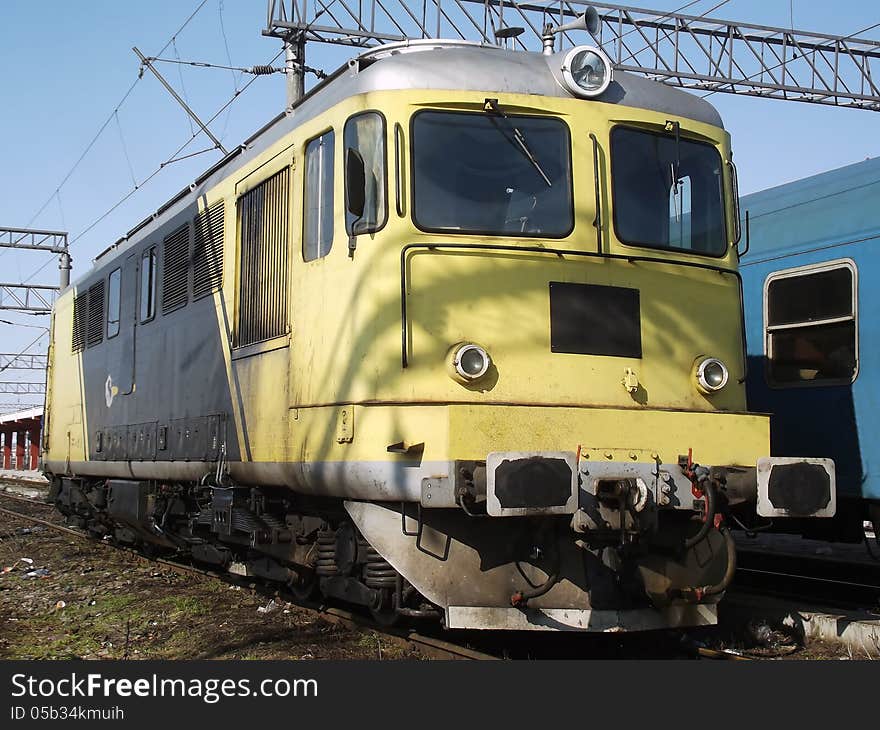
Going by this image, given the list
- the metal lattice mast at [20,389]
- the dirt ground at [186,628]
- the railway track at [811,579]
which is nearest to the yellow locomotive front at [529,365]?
the dirt ground at [186,628]

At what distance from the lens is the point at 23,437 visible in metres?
68.1

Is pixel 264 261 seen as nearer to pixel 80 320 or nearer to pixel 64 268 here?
pixel 80 320

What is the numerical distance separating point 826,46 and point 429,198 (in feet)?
54.8

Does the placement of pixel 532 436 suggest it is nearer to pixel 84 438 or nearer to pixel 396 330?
pixel 396 330

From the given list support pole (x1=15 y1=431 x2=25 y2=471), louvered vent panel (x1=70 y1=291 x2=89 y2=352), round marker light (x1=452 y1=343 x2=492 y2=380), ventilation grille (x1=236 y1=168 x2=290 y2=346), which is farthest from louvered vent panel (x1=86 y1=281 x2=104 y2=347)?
support pole (x1=15 y1=431 x2=25 y2=471)

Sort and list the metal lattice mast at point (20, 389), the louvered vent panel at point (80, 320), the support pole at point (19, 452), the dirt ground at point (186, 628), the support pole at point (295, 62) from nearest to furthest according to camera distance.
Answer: the dirt ground at point (186, 628) < the louvered vent panel at point (80, 320) < the support pole at point (295, 62) < the support pole at point (19, 452) < the metal lattice mast at point (20, 389)

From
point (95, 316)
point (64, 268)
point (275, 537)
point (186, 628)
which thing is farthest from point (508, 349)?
point (64, 268)

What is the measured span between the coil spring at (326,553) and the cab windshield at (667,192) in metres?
2.88

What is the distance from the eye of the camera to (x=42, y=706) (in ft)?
17.8

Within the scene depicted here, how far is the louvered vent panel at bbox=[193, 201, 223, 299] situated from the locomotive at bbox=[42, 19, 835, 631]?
105cm

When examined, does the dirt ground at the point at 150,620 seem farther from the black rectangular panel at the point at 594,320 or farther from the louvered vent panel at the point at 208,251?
the louvered vent panel at the point at 208,251

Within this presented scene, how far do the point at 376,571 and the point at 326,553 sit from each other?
0.74 m

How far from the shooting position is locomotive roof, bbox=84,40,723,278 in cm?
684

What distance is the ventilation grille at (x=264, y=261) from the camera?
7.75 m
